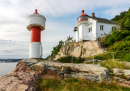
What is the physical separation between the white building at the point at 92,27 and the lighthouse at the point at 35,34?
1404 cm

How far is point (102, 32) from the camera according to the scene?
A: 1953cm

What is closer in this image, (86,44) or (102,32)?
(86,44)

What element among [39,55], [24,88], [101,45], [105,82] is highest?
[101,45]

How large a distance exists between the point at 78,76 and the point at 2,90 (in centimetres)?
343

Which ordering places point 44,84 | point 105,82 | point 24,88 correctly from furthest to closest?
point 105,82, point 44,84, point 24,88

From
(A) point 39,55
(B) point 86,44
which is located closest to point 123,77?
(A) point 39,55

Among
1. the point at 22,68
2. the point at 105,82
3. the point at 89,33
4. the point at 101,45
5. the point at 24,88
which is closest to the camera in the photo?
the point at 24,88

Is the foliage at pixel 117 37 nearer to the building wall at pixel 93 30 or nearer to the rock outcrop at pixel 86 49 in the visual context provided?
the rock outcrop at pixel 86 49

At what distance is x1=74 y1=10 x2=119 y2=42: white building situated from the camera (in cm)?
1916

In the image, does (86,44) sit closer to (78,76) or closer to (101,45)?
(101,45)

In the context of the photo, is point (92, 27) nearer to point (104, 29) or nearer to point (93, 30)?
point (93, 30)

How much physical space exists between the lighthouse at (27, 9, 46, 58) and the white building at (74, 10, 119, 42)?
14.0 m

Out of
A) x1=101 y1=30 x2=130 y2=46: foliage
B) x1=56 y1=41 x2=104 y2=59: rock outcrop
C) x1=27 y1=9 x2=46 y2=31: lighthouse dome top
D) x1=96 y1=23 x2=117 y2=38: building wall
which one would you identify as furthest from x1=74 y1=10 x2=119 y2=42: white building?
x1=27 y1=9 x2=46 y2=31: lighthouse dome top

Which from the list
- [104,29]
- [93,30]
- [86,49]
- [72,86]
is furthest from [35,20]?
[104,29]
